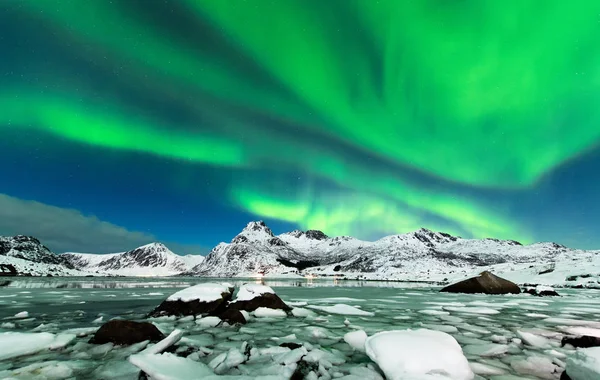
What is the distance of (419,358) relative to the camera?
148 inches

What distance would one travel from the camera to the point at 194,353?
14.9 ft

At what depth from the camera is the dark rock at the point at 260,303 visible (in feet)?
30.4

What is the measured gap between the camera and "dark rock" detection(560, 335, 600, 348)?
518cm

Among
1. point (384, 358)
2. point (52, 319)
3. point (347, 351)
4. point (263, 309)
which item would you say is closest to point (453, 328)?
point (347, 351)

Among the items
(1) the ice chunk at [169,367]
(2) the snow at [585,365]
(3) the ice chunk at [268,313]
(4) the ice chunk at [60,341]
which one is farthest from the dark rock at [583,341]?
(4) the ice chunk at [60,341]

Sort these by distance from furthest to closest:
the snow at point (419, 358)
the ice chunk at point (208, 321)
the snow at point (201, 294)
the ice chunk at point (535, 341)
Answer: the snow at point (201, 294) < the ice chunk at point (208, 321) < the ice chunk at point (535, 341) < the snow at point (419, 358)

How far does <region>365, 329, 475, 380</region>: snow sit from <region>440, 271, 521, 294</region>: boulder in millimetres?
22835

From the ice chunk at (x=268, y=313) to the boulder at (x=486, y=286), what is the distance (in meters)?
20.2

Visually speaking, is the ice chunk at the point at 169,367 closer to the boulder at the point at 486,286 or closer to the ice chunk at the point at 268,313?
the ice chunk at the point at 268,313

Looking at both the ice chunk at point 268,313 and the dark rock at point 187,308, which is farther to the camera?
the ice chunk at point 268,313

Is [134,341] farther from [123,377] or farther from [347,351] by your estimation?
[347,351]

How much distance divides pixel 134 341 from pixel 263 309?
4482 mm

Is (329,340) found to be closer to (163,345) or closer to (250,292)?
(163,345)

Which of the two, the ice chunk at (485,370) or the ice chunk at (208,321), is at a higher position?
the ice chunk at (208,321)
